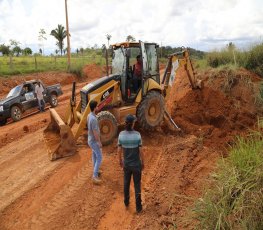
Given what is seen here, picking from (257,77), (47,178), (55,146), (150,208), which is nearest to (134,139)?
(150,208)

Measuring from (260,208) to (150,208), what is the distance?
98.3 inches

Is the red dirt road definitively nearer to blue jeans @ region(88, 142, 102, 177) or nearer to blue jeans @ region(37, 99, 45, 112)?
blue jeans @ region(88, 142, 102, 177)

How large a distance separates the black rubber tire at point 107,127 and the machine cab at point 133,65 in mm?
1023

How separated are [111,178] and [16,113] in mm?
8376

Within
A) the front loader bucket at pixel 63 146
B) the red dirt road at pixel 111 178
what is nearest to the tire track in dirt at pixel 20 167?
the red dirt road at pixel 111 178

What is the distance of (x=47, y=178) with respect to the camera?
7562mm

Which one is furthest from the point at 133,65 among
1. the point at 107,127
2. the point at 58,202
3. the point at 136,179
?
the point at 58,202

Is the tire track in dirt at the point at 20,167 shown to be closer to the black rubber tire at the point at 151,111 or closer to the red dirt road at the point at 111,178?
the red dirt road at the point at 111,178

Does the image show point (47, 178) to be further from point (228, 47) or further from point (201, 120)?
point (228, 47)

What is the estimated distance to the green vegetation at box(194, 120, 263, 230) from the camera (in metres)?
3.98

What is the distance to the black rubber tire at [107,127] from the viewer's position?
8906 mm

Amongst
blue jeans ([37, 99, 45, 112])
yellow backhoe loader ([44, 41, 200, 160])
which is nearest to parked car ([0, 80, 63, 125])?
blue jeans ([37, 99, 45, 112])

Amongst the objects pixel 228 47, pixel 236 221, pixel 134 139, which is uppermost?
pixel 228 47

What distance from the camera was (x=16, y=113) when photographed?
1425 cm
